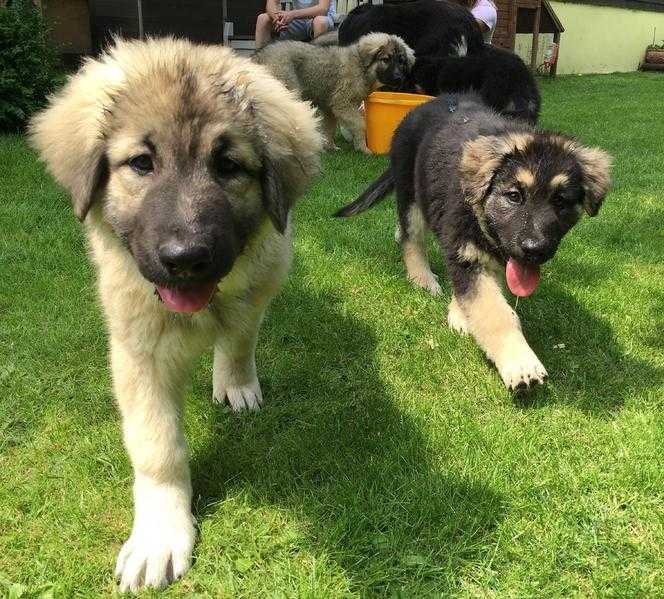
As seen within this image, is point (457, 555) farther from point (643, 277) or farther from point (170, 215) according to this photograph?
point (643, 277)

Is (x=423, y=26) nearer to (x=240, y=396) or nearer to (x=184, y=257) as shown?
(x=240, y=396)

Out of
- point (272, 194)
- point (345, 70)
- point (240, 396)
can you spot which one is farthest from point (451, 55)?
point (272, 194)

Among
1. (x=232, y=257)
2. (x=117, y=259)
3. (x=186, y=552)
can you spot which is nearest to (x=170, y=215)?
(x=232, y=257)

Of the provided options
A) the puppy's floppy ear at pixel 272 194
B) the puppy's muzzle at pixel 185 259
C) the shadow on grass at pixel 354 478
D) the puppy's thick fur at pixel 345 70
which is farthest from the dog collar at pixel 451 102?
the puppy's thick fur at pixel 345 70

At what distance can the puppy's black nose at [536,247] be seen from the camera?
3.02 meters

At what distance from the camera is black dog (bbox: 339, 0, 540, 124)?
6.71 m

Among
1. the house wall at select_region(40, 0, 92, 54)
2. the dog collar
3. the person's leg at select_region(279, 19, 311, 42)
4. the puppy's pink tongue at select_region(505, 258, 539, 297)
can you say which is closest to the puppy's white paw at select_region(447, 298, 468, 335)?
the puppy's pink tongue at select_region(505, 258, 539, 297)

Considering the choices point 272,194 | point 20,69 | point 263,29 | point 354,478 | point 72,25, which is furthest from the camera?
point 72,25

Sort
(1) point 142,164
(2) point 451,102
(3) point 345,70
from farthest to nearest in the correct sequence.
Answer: (3) point 345,70 < (2) point 451,102 < (1) point 142,164

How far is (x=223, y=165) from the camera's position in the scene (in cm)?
203

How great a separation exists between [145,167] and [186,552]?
1.20m

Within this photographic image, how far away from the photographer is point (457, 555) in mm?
2164

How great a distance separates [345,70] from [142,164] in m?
6.74

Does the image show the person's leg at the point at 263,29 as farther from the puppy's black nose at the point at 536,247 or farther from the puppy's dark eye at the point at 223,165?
the puppy's dark eye at the point at 223,165
